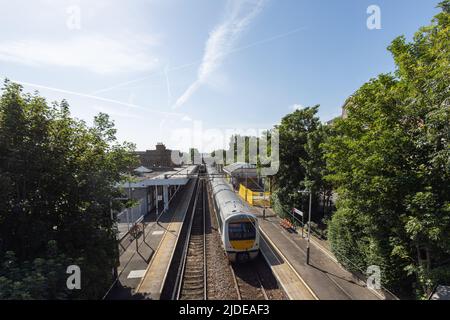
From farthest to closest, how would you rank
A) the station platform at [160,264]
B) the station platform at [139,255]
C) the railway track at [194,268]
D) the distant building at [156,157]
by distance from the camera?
the distant building at [156,157] < the railway track at [194,268] < the station platform at [160,264] < the station platform at [139,255]

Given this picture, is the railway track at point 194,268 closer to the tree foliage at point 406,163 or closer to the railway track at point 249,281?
the railway track at point 249,281

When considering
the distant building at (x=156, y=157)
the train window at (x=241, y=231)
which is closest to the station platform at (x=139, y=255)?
the train window at (x=241, y=231)

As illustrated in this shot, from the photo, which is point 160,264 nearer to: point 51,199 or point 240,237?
point 240,237

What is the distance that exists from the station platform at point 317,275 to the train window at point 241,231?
8.20 feet

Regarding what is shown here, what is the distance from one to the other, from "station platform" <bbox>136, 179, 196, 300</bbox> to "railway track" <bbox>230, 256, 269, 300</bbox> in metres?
4.13

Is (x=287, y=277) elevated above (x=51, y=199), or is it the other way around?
(x=51, y=199)

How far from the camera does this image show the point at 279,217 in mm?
25203

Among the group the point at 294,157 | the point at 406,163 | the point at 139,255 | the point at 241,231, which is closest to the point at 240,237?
the point at 241,231

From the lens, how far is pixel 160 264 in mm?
14641

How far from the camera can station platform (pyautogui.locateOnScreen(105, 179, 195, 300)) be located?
11462 millimetres

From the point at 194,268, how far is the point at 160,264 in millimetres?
2192

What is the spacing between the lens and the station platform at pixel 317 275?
11359mm
